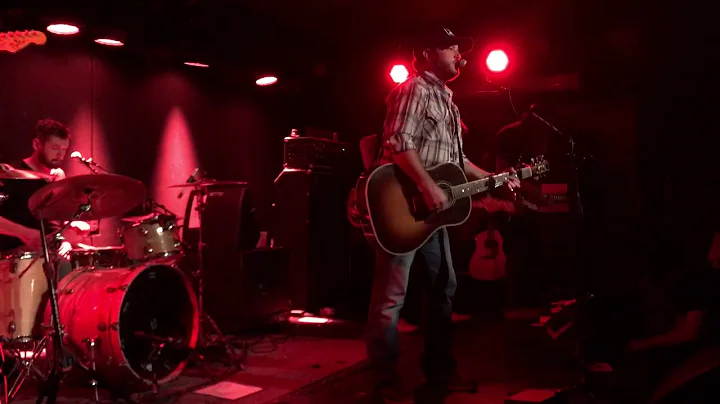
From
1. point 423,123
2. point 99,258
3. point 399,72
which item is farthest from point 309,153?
point 423,123

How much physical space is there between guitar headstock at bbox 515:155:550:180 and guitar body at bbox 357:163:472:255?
0.56 m

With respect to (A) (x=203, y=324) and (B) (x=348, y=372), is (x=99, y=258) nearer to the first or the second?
(A) (x=203, y=324)

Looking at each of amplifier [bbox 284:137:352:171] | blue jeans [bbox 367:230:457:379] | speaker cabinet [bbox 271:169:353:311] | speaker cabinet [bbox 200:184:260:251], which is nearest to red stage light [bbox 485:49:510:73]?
amplifier [bbox 284:137:352:171]

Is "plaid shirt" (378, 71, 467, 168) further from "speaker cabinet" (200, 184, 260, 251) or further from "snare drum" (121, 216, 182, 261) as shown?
"speaker cabinet" (200, 184, 260, 251)

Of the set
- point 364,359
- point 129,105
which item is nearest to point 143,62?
point 129,105

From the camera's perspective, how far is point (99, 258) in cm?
455

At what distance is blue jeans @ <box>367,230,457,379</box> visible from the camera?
349 cm

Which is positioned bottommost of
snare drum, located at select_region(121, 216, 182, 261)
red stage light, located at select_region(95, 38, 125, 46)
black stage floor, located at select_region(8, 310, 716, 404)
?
black stage floor, located at select_region(8, 310, 716, 404)

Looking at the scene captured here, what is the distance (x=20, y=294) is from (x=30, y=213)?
20.8 inches

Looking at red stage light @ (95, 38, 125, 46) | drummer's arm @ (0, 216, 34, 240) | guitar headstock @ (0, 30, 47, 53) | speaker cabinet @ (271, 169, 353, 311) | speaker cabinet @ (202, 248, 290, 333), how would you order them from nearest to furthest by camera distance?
drummer's arm @ (0, 216, 34, 240), guitar headstock @ (0, 30, 47, 53), speaker cabinet @ (202, 248, 290, 333), red stage light @ (95, 38, 125, 46), speaker cabinet @ (271, 169, 353, 311)

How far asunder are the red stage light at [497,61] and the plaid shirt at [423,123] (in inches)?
128

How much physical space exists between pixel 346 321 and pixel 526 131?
2806 mm

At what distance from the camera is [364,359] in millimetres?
4859

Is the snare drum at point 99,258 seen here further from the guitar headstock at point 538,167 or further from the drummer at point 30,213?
the guitar headstock at point 538,167
